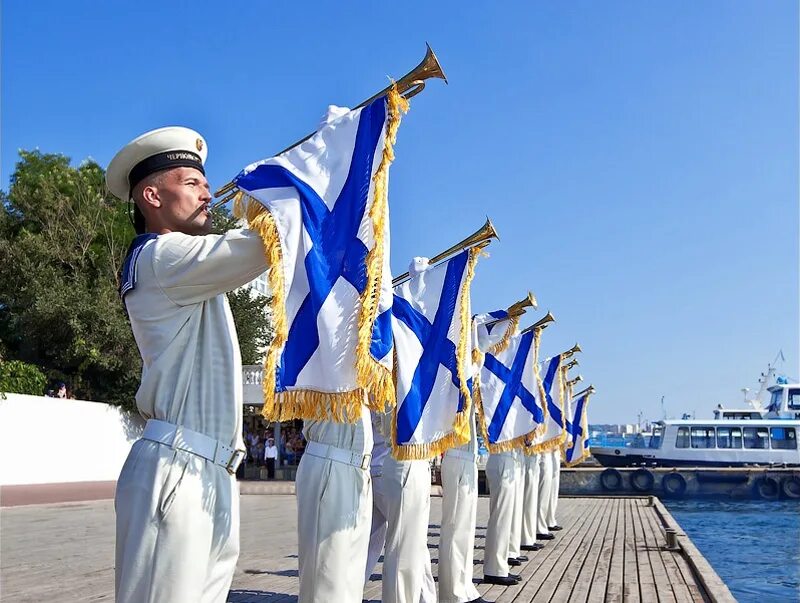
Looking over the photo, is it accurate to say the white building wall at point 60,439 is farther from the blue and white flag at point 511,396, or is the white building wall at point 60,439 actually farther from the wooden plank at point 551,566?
the blue and white flag at point 511,396

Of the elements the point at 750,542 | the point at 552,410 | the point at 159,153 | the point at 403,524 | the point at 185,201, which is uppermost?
the point at 159,153

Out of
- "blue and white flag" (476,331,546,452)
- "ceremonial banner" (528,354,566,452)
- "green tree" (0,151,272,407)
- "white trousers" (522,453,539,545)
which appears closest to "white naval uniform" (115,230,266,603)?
"blue and white flag" (476,331,546,452)

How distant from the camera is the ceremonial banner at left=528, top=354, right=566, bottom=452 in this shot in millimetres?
10992

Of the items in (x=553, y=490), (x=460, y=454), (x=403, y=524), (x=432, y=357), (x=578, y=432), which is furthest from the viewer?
(x=578, y=432)

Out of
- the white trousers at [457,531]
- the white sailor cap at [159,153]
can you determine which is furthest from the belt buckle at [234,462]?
the white trousers at [457,531]

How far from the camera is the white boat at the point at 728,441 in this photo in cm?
3506

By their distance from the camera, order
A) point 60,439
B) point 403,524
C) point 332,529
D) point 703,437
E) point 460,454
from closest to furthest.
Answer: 1. point 332,529
2. point 403,524
3. point 460,454
4. point 60,439
5. point 703,437

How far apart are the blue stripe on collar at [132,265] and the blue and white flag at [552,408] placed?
327 inches

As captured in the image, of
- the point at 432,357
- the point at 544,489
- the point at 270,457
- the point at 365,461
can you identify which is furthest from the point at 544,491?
the point at 270,457

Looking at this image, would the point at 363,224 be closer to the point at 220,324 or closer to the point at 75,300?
the point at 220,324

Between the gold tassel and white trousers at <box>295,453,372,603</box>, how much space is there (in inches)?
33.3

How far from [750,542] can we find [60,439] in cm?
1745

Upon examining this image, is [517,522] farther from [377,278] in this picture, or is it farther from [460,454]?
[377,278]

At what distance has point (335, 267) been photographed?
3387 millimetres
